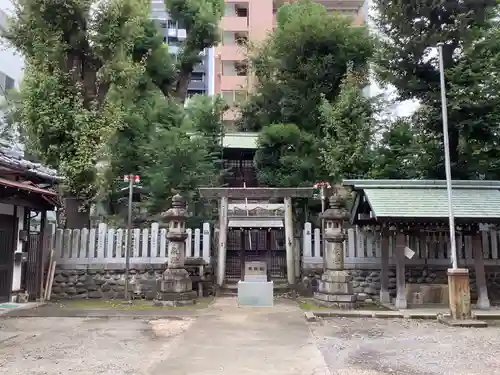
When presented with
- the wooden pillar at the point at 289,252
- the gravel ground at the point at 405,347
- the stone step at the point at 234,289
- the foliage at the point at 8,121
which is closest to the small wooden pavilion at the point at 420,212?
the wooden pillar at the point at 289,252

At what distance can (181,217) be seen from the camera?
1161cm

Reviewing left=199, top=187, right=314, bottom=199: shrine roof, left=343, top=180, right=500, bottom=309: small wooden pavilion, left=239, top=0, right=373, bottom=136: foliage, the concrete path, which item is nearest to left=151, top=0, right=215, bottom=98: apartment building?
left=239, top=0, right=373, bottom=136: foliage

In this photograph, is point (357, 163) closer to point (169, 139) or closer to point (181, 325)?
point (169, 139)

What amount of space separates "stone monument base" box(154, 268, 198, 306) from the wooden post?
5.85 meters

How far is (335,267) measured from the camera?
11.0 m

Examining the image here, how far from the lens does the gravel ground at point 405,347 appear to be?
17.9 ft

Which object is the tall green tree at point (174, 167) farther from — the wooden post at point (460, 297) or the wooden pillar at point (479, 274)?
the wooden post at point (460, 297)

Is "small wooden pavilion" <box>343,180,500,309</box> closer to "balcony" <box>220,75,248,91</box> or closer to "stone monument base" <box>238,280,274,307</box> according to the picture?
"stone monument base" <box>238,280,274,307</box>

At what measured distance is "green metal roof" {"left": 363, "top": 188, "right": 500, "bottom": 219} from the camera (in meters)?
10.1

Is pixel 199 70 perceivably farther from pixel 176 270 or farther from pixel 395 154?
pixel 176 270

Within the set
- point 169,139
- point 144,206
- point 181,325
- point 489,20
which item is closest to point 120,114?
point 169,139

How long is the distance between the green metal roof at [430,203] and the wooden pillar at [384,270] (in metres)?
1.13

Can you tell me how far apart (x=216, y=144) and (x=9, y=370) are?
45.4 ft

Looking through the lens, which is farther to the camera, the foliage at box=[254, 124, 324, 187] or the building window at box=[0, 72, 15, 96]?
the building window at box=[0, 72, 15, 96]
